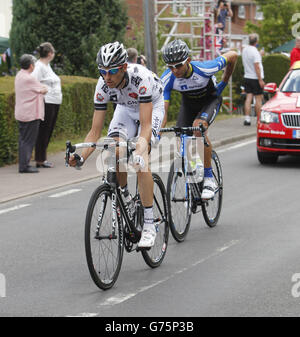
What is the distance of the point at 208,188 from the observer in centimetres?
917

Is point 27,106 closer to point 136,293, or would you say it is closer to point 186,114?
point 186,114

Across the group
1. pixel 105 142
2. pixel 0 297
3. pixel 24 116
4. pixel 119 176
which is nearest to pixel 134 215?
pixel 119 176

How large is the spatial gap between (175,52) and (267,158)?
6568 mm

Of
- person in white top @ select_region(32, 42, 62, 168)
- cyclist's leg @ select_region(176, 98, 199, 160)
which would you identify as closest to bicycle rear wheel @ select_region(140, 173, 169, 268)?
cyclist's leg @ select_region(176, 98, 199, 160)

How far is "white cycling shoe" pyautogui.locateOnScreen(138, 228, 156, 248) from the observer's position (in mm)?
7137

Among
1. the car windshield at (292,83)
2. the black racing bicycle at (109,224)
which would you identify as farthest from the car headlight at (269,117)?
the black racing bicycle at (109,224)

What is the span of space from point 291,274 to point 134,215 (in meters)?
1.37

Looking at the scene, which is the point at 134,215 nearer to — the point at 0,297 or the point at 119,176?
the point at 119,176

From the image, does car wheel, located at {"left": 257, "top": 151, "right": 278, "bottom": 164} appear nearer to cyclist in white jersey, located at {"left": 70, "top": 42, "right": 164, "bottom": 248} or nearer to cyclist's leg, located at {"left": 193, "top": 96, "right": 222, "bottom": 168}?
cyclist's leg, located at {"left": 193, "top": 96, "right": 222, "bottom": 168}

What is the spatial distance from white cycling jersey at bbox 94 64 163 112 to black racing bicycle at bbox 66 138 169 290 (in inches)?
16.4

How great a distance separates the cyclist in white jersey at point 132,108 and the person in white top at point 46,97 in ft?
23.0

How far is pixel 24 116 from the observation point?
539 inches

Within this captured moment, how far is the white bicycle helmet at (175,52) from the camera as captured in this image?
8383 millimetres
